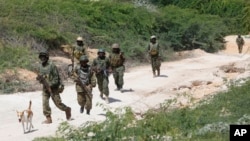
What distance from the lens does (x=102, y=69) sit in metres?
16.9

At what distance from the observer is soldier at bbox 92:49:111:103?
16.8 meters

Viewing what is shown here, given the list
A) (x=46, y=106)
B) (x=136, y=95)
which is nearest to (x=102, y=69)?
(x=136, y=95)

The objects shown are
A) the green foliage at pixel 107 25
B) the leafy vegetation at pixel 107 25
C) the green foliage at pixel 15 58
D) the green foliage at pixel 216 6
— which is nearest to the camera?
the green foliage at pixel 15 58

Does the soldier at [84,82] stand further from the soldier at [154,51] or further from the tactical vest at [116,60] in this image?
the soldier at [154,51]

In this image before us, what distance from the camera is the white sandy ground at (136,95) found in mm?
14180

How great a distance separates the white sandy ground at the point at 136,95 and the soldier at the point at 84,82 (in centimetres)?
37

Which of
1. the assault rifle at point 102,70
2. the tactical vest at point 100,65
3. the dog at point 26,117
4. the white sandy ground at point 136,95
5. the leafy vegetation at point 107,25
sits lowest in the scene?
the white sandy ground at point 136,95

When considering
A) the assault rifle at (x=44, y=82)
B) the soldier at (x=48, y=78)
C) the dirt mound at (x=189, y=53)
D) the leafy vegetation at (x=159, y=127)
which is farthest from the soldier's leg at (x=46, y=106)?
the dirt mound at (x=189, y=53)

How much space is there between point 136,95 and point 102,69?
9.25 feet

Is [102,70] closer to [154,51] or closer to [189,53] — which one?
[154,51]

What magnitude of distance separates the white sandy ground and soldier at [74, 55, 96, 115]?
0.37 meters

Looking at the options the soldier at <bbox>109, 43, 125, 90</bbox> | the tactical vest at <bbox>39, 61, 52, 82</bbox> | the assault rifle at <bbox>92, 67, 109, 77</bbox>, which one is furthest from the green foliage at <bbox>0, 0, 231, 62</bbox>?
the tactical vest at <bbox>39, 61, 52, 82</bbox>

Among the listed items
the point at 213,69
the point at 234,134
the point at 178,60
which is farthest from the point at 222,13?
the point at 234,134

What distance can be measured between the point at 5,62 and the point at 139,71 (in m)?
6.13
